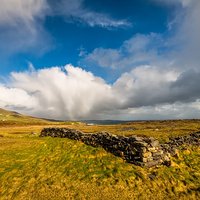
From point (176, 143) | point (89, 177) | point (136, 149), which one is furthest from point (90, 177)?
point (176, 143)

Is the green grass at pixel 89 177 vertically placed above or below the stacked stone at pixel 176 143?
below

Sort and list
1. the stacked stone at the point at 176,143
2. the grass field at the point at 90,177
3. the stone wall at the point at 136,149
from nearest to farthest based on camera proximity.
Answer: the grass field at the point at 90,177, the stone wall at the point at 136,149, the stacked stone at the point at 176,143

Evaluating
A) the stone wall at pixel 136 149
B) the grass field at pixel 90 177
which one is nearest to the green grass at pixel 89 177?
the grass field at pixel 90 177

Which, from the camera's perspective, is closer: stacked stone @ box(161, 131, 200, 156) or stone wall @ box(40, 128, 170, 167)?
stone wall @ box(40, 128, 170, 167)

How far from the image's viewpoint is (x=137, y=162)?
72.6ft

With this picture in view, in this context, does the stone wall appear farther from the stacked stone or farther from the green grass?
the stacked stone

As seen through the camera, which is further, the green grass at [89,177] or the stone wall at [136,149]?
the stone wall at [136,149]

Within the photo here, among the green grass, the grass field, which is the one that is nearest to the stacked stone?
the grass field

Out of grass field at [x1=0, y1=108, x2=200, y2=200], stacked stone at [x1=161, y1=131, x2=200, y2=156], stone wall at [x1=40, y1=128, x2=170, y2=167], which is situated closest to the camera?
grass field at [x1=0, y1=108, x2=200, y2=200]

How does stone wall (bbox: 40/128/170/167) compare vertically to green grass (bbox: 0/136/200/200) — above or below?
above

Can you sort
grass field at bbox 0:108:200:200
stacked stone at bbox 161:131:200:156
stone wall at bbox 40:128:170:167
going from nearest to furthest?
grass field at bbox 0:108:200:200 < stone wall at bbox 40:128:170:167 < stacked stone at bbox 161:131:200:156

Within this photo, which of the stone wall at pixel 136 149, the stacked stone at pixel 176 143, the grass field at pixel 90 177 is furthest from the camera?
the stacked stone at pixel 176 143

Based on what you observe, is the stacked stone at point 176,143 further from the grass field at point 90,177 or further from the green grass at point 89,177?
the green grass at point 89,177

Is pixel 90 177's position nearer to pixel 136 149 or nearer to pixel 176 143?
pixel 136 149
